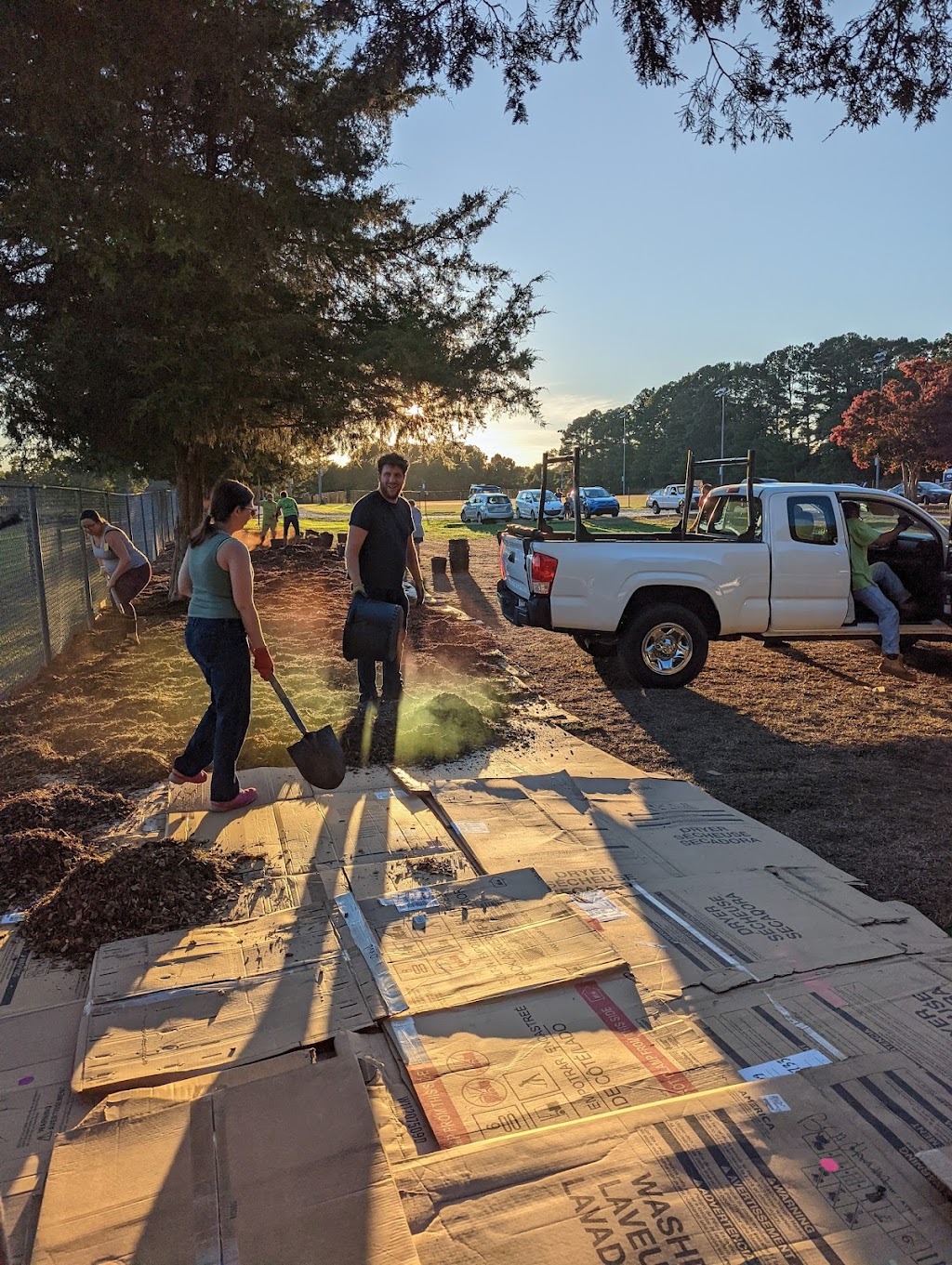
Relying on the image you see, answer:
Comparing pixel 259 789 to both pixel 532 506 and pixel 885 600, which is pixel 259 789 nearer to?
pixel 885 600

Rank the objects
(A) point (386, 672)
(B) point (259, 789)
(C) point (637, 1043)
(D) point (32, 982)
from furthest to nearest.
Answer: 1. (A) point (386, 672)
2. (B) point (259, 789)
3. (D) point (32, 982)
4. (C) point (637, 1043)

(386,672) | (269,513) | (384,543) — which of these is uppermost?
(269,513)

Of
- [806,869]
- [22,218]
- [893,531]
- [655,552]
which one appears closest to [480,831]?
[806,869]

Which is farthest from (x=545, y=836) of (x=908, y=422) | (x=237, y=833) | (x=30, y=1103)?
(x=908, y=422)

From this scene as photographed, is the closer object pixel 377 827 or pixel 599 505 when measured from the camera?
pixel 377 827

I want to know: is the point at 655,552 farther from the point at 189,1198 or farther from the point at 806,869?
the point at 189,1198

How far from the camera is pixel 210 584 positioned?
4.38 metres

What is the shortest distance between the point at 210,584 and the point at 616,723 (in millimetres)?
3791

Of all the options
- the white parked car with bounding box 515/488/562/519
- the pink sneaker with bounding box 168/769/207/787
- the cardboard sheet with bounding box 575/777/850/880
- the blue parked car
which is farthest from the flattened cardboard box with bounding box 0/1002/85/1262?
the blue parked car

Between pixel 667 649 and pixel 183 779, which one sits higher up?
pixel 667 649

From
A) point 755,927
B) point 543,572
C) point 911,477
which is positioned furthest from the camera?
point 911,477

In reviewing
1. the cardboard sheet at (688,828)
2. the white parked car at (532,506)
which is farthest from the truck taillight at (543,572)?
the white parked car at (532,506)

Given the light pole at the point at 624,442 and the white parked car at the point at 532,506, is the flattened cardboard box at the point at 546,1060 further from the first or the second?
the light pole at the point at 624,442

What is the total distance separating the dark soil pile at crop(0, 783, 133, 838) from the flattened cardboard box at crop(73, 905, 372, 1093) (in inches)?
58.1
